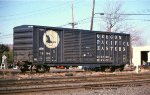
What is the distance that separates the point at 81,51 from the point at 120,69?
252 inches

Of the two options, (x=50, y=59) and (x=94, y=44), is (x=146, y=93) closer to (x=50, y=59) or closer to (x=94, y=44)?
(x=50, y=59)

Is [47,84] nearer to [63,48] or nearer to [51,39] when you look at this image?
[51,39]

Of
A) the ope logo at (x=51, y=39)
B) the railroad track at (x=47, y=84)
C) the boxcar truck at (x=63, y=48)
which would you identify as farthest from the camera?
the ope logo at (x=51, y=39)

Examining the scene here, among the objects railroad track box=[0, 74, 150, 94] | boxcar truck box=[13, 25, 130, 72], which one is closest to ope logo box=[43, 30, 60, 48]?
boxcar truck box=[13, 25, 130, 72]

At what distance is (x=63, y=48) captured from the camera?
26734 mm

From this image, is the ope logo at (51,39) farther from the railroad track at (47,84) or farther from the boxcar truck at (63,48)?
the railroad track at (47,84)

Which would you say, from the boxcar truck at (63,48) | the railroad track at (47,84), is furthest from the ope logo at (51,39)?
the railroad track at (47,84)

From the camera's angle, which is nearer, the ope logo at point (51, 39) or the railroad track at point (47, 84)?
the railroad track at point (47, 84)

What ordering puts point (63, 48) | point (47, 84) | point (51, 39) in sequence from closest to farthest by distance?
point (47, 84) < point (51, 39) < point (63, 48)

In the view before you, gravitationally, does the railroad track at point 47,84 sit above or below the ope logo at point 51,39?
below

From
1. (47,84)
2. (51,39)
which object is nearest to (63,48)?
(51,39)

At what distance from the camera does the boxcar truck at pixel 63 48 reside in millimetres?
25078

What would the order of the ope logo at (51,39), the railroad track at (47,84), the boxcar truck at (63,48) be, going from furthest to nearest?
the ope logo at (51,39)
the boxcar truck at (63,48)
the railroad track at (47,84)

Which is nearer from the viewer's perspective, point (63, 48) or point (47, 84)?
point (47, 84)
